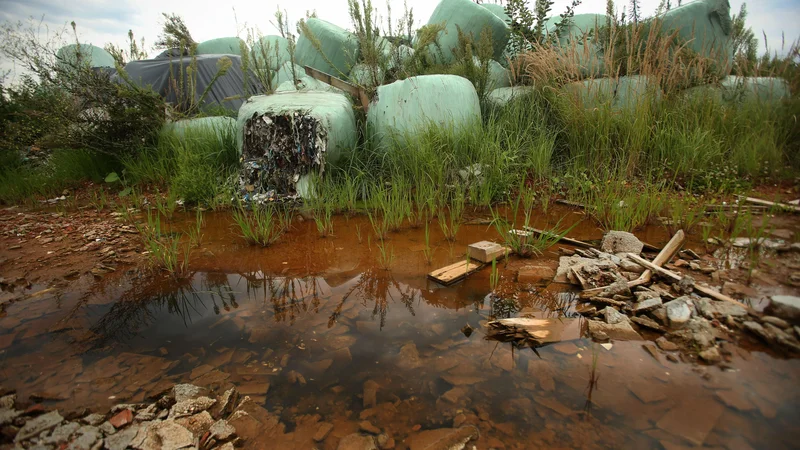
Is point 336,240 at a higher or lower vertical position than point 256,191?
lower

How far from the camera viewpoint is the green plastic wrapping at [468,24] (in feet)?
13.4

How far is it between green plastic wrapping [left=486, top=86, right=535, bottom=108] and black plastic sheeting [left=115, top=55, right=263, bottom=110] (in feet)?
10.0

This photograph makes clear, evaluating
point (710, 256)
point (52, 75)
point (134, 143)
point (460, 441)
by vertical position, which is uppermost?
point (52, 75)

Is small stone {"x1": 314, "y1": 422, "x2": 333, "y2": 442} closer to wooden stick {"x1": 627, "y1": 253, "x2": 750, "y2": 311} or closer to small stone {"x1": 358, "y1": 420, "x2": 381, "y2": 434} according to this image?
small stone {"x1": 358, "y1": 420, "x2": 381, "y2": 434}

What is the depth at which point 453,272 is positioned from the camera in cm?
177

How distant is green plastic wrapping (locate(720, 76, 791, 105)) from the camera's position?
1.87 m

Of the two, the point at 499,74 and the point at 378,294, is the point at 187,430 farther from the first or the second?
the point at 499,74

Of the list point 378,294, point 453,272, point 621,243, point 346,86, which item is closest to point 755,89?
point 621,243

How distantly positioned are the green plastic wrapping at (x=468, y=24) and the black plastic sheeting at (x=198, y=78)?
2.44 m

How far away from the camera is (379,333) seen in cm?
139

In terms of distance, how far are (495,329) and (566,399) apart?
355 mm

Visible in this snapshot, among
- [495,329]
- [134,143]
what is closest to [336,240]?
[495,329]

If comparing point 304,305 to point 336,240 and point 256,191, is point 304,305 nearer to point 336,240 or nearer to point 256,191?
point 336,240

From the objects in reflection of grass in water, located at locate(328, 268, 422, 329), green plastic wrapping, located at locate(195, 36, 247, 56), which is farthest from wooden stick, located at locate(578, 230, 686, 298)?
green plastic wrapping, located at locate(195, 36, 247, 56)
